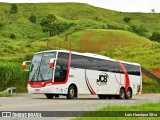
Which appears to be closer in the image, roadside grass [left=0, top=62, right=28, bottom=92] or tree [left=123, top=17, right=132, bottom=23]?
roadside grass [left=0, top=62, right=28, bottom=92]

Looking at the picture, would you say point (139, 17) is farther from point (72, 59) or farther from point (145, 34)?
point (72, 59)

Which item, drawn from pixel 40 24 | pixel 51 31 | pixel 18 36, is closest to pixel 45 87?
pixel 18 36

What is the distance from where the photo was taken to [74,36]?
89.9 meters

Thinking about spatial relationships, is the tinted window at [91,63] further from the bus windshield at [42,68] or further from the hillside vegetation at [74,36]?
the hillside vegetation at [74,36]

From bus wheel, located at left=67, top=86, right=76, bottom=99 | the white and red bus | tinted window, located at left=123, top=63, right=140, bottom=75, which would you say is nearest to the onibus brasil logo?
the white and red bus

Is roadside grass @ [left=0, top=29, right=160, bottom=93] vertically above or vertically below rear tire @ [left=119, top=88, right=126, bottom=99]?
above

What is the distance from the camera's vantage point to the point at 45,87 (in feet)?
83.4

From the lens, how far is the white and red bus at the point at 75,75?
1004 inches

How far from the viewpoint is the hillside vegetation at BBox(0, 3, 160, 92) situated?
48422 mm

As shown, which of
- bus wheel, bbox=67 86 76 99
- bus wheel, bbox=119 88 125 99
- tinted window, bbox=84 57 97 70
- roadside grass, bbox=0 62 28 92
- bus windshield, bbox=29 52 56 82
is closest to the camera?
bus windshield, bbox=29 52 56 82

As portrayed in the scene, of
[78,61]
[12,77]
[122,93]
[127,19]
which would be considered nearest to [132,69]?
[122,93]

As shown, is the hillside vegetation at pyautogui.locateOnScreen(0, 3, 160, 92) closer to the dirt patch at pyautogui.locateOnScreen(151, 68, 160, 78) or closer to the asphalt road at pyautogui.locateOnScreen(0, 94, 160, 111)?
the dirt patch at pyautogui.locateOnScreen(151, 68, 160, 78)

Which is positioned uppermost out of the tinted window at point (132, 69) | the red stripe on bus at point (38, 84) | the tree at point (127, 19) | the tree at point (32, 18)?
the tree at point (127, 19)

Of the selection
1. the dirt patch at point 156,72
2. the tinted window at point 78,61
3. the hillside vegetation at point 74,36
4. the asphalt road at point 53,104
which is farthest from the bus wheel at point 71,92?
the dirt patch at point 156,72
